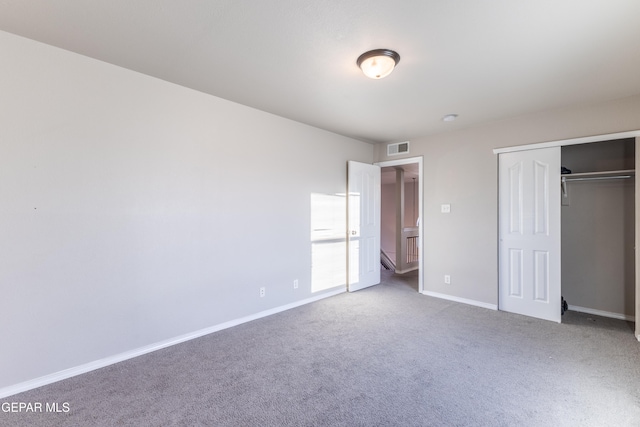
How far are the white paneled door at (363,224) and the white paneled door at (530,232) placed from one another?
6.15 ft

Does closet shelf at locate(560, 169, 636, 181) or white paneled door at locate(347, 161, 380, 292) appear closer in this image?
closet shelf at locate(560, 169, 636, 181)

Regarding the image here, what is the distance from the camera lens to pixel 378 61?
7.23 feet

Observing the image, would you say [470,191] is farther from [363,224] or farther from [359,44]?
[359,44]

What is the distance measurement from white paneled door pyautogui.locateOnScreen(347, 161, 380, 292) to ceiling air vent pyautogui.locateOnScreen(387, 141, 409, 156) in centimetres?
36

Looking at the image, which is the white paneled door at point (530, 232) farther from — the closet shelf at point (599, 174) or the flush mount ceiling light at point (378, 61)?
the flush mount ceiling light at point (378, 61)

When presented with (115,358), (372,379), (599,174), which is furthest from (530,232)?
(115,358)

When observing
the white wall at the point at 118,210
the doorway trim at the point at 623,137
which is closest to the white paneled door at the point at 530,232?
the doorway trim at the point at 623,137

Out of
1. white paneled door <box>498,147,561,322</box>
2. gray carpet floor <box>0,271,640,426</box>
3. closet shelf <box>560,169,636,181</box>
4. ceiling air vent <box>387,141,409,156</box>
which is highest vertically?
ceiling air vent <box>387,141,409,156</box>

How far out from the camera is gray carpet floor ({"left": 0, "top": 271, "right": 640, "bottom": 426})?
183 cm

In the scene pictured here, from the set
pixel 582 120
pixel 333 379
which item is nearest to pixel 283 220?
pixel 333 379

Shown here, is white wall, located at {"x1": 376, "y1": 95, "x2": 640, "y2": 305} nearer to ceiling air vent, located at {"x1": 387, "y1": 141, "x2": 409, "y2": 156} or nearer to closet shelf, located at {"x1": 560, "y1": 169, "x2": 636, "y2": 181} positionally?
ceiling air vent, located at {"x1": 387, "y1": 141, "x2": 409, "y2": 156}

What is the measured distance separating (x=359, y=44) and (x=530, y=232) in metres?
3.16

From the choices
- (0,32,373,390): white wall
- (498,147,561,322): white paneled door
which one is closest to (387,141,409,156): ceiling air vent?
(498,147,561,322): white paneled door

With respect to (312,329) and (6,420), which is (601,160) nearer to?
(312,329)
